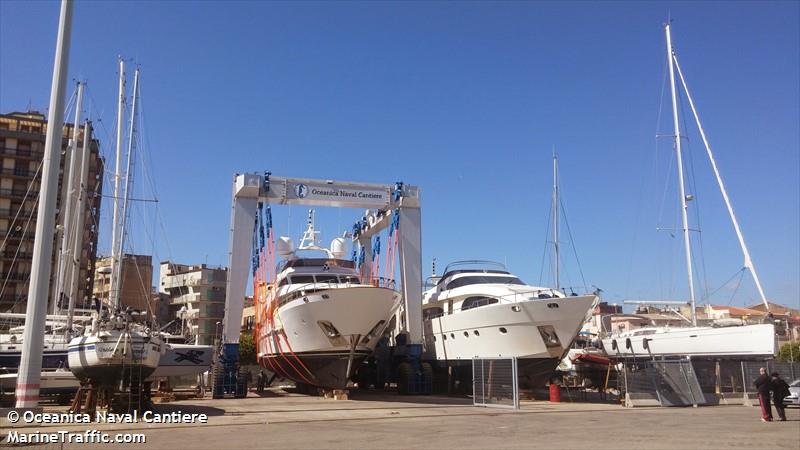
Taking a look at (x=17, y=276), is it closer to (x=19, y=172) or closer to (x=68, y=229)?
(x=19, y=172)

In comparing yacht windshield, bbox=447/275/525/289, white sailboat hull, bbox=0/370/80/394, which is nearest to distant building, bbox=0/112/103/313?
white sailboat hull, bbox=0/370/80/394

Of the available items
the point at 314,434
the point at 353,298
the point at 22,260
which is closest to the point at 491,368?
the point at 353,298

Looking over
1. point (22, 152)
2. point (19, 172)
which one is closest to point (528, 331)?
point (19, 172)

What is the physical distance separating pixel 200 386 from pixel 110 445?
55.6ft

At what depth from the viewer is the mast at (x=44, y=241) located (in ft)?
40.8

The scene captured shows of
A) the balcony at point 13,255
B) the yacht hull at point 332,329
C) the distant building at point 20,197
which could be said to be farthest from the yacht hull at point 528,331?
the balcony at point 13,255

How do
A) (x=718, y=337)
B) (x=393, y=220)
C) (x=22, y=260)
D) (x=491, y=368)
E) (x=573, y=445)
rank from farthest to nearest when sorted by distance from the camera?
(x=22, y=260) < (x=393, y=220) < (x=718, y=337) < (x=491, y=368) < (x=573, y=445)

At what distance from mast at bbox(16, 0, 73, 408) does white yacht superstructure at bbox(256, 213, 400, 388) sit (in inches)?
377

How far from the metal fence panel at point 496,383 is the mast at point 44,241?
11.7 metres

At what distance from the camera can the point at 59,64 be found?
45.3 ft

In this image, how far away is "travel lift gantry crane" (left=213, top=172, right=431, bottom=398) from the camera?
2393cm

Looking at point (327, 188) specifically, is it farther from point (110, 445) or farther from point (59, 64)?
point (110, 445)

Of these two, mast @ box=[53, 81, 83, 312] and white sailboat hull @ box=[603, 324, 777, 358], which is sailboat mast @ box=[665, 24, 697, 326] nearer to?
white sailboat hull @ box=[603, 324, 777, 358]

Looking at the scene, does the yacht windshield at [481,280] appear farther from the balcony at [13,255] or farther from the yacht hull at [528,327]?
the balcony at [13,255]
